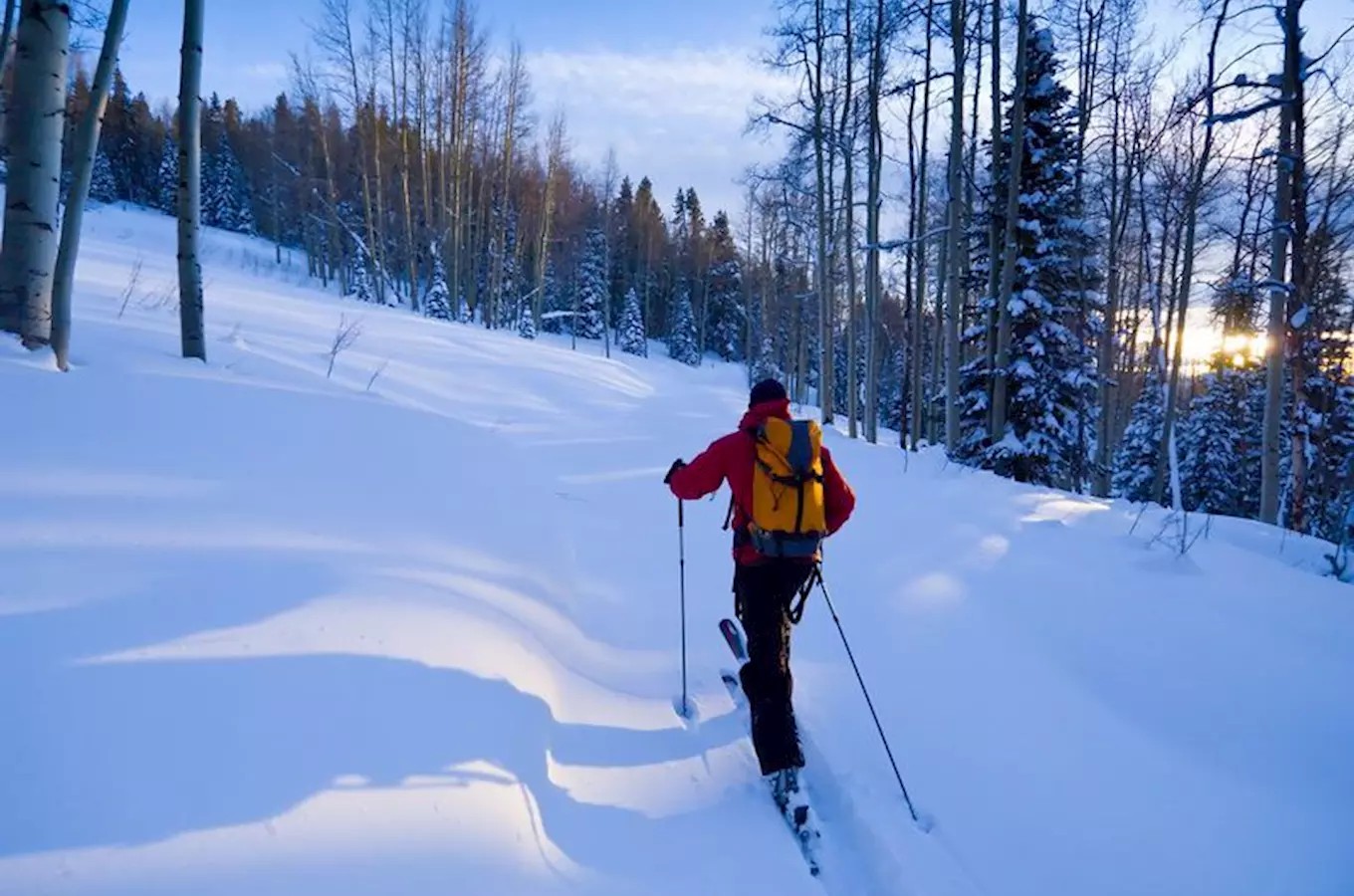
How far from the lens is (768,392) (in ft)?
11.7

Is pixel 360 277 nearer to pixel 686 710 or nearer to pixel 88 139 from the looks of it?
pixel 88 139

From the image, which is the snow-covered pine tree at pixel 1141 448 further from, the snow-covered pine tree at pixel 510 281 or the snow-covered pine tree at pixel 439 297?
the snow-covered pine tree at pixel 439 297

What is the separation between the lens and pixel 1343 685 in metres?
3.74

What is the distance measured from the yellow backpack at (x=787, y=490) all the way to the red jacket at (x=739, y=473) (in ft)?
0.28

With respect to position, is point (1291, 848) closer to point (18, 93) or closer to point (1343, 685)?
point (1343, 685)

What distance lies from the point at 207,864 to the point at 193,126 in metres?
7.01

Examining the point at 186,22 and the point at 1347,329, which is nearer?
the point at 186,22

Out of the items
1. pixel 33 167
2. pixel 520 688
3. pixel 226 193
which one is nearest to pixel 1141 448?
pixel 520 688

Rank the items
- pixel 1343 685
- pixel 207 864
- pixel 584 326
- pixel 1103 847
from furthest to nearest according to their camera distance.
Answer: pixel 584 326 → pixel 1343 685 → pixel 1103 847 → pixel 207 864

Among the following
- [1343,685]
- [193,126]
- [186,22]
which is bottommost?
[1343,685]

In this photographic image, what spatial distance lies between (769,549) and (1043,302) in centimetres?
1282

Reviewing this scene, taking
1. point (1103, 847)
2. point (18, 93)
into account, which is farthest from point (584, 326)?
point (1103, 847)

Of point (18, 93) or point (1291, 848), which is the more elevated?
point (18, 93)

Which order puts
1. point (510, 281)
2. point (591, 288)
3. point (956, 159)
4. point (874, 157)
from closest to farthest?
point (956, 159), point (874, 157), point (510, 281), point (591, 288)
